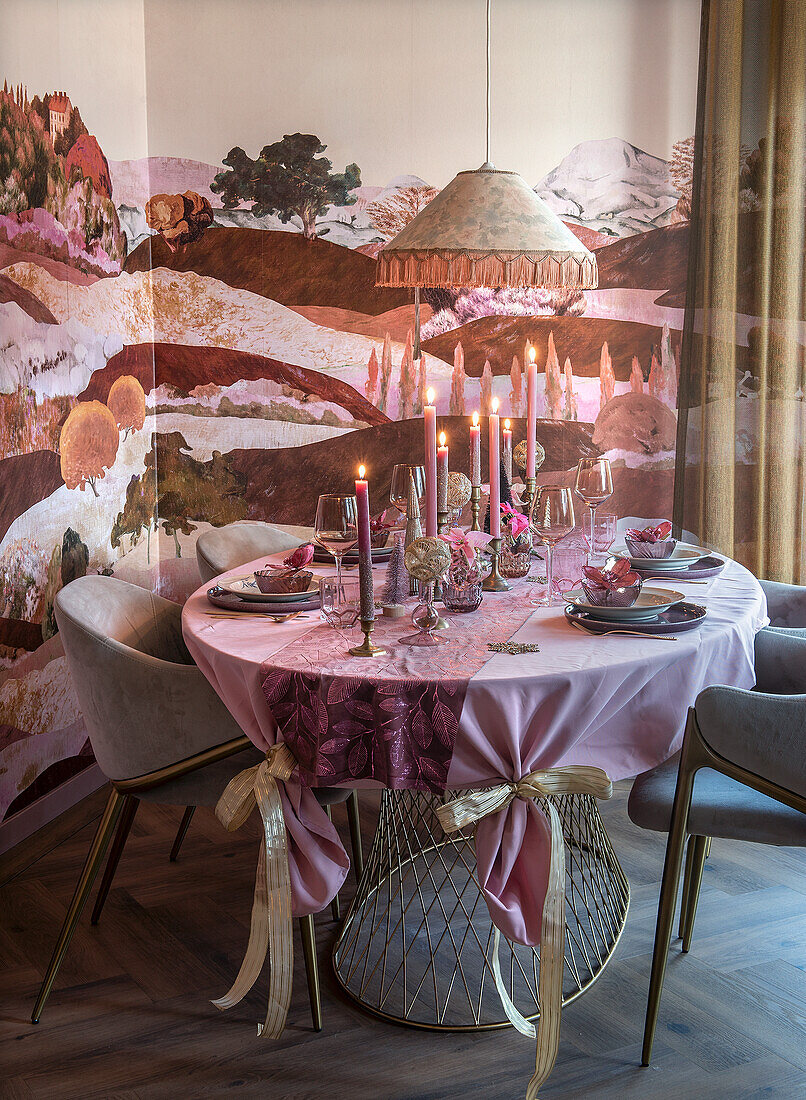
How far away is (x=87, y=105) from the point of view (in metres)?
3.28

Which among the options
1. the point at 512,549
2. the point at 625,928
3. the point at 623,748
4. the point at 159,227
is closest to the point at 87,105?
the point at 159,227

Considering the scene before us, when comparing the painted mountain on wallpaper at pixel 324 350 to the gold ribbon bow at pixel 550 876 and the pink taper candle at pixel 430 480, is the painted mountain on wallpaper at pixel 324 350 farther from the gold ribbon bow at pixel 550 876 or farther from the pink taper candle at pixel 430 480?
the gold ribbon bow at pixel 550 876

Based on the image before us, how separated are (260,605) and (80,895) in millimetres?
759

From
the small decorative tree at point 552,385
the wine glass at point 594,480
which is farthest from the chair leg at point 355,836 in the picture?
the small decorative tree at point 552,385

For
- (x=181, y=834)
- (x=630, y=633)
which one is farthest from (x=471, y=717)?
(x=181, y=834)

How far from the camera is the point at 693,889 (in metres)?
2.33

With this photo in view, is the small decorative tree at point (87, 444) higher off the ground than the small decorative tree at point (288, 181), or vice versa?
the small decorative tree at point (288, 181)

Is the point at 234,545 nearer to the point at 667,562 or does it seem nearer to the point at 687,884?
the point at 667,562

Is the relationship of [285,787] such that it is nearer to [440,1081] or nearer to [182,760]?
[182,760]

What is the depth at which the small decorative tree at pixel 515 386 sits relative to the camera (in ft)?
13.3

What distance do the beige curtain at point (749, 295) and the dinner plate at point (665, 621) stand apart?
6.16 feet

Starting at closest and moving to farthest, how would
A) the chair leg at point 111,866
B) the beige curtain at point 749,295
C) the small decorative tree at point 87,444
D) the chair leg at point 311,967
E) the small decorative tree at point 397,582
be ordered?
the chair leg at point 311,967, the small decorative tree at point 397,582, the chair leg at point 111,866, the small decorative tree at point 87,444, the beige curtain at point 749,295

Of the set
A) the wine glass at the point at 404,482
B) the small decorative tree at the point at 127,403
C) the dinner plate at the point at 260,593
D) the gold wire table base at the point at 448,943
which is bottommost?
the gold wire table base at the point at 448,943

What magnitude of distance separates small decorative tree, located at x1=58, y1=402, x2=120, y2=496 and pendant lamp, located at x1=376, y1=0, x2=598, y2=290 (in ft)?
4.22
